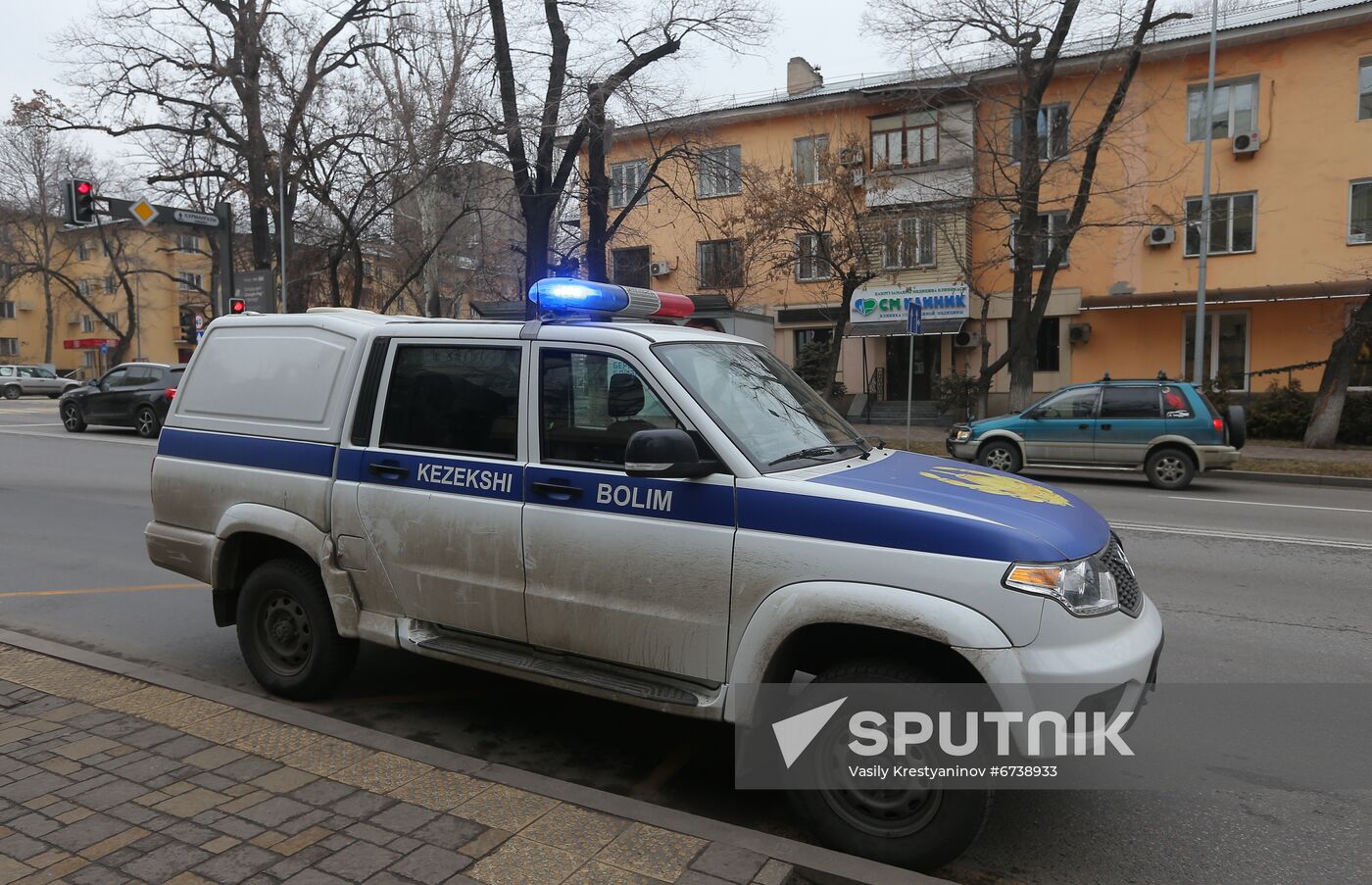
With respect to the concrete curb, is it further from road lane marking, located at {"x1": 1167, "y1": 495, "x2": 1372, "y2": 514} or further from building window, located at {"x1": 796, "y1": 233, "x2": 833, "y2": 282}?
building window, located at {"x1": 796, "y1": 233, "x2": 833, "y2": 282}

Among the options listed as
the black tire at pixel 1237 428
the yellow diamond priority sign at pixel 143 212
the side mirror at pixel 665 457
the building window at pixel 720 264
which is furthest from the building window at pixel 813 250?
the side mirror at pixel 665 457

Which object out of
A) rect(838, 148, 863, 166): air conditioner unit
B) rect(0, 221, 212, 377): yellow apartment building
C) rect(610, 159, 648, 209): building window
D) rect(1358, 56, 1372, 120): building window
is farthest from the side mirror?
rect(0, 221, 212, 377): yellow apartment building

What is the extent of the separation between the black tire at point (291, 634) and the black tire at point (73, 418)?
70.0ft

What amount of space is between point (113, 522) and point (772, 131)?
87.4 ft

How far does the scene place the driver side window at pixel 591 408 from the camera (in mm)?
3920

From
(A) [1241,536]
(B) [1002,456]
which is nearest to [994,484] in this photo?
(A) [1241,536]

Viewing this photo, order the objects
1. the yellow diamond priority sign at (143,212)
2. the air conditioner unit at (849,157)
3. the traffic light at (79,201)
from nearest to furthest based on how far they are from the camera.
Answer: the traffic light at (79,201), the yellow diamond priority sign at (143,212), the air conditioner unit at (849,157)

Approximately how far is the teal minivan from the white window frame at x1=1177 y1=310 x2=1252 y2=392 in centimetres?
1412

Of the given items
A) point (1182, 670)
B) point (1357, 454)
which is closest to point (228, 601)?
point (1182, 670)

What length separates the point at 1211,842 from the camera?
3604 mm

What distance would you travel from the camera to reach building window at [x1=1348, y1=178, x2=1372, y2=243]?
2472 centimetres

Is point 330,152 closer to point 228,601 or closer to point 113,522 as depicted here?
point 113,522

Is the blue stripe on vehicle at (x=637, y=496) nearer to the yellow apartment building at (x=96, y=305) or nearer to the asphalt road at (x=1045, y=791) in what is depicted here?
the asphalt road at (x=1045, y=791)

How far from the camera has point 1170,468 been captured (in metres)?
14.4
